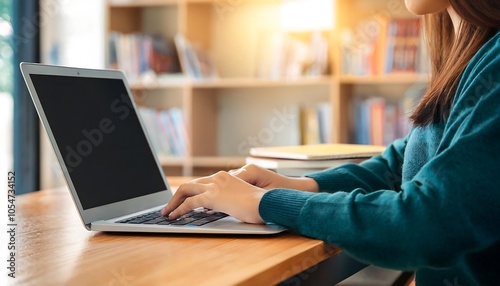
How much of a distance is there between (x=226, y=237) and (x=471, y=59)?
44 centimetres

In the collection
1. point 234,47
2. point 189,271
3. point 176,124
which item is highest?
point 234,47

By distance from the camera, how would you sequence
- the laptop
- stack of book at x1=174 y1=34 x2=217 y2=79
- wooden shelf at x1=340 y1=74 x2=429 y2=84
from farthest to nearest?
stack of book at x1=174 y1=34 x2=217 y2=79 → wooden shelf at x1=340 y1=74 x2=429 y2=84 → the laptop

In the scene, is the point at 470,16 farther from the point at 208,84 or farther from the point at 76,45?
the point at 76,45

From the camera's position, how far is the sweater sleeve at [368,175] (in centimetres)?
126

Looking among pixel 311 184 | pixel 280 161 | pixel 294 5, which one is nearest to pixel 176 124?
pixel 294 5

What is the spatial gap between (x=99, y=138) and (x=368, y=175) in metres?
0.50

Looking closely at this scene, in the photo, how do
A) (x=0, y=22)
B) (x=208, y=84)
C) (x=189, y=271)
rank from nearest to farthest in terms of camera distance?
(x=189, y=271) < (x=0, y=22) < (x=208, y=84)

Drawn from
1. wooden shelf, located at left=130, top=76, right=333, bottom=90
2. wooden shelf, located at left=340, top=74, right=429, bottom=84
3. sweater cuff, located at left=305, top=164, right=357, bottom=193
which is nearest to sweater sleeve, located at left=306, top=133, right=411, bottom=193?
sweater cuff, located at left=305, top=164, right=357, bottom=193

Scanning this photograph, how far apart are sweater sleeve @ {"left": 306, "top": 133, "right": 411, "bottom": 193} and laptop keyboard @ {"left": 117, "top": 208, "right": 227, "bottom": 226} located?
0.24m

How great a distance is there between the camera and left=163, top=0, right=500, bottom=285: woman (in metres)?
0.84

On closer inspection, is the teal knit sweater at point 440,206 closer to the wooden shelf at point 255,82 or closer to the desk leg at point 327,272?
the desk leg at point 327,272

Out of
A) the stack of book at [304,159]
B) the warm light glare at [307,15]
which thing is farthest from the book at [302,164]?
the warm light glare at [307,15]

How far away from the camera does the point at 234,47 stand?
12.7ft

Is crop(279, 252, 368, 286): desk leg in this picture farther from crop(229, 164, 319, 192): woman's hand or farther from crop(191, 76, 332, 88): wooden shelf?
crop(191, 76, 332, 88): wooden shelf
